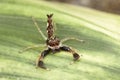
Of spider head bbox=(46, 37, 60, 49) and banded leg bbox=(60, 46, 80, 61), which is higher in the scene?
spider head bbox=(46, 37, 60, 49)

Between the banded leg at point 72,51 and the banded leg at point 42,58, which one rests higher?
the banded leg at point 72,51

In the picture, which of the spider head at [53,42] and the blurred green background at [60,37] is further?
the spider head at [53,42]

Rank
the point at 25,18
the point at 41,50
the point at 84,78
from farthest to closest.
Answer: the point at 25,18, the point at 41,50, the point at 84,78

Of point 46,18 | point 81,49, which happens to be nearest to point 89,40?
point 81,49

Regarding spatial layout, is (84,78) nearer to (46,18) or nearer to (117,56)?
(117,56)

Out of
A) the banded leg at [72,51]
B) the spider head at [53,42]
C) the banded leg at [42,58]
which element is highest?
the spider head at [53,42]

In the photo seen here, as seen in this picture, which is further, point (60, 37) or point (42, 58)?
point (60, 37)

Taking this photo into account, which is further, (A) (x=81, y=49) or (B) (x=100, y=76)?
(A) (x=81, y=49)

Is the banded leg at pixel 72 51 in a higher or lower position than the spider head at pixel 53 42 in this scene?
lower
